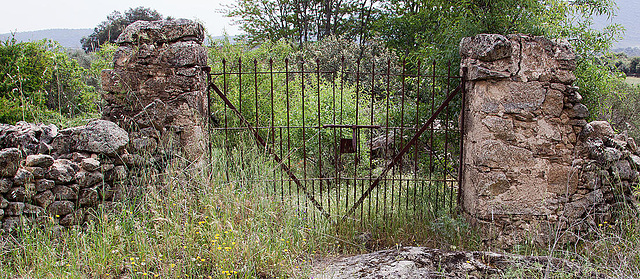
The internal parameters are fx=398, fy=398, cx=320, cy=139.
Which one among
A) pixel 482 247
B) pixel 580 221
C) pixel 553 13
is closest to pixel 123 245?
pixel 482 247

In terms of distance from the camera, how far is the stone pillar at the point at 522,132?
13.6ft

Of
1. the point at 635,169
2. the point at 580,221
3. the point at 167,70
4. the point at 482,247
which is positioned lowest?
the point at 482,247

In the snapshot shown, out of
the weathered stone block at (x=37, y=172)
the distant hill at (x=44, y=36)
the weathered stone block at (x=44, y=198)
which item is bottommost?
the weathered stone block at (x=44, y=198)

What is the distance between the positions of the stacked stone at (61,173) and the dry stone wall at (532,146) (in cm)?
374

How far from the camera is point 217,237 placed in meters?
3.34

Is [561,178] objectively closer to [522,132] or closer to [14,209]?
[522,132]

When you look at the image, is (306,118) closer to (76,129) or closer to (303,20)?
(76,129)

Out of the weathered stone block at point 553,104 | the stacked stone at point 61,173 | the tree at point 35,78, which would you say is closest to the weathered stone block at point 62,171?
the stacked stone at point 61,173

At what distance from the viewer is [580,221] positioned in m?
4.22

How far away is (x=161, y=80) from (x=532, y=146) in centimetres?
401

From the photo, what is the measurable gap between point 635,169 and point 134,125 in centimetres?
550

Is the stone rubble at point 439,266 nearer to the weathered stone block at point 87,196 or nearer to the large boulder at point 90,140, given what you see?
the weathered stone block at point 87,196

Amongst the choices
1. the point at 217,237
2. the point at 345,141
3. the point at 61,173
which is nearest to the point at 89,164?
the point at 61,173

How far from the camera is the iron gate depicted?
4473 mm
